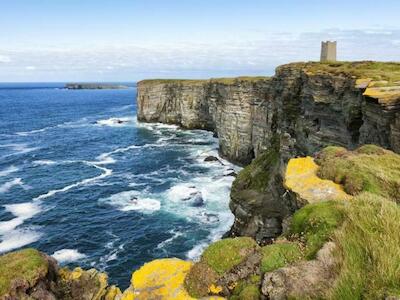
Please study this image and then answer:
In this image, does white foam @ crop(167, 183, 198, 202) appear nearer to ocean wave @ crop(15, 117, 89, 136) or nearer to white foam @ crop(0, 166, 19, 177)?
white foam @ crop(0, 166, 19, 177)

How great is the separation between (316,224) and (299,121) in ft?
109

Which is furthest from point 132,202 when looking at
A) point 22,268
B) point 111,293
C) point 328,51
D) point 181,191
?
point 22,268

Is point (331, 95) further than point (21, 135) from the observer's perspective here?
No

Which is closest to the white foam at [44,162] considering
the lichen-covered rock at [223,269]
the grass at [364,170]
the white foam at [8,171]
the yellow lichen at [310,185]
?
the white foam at [8,171]

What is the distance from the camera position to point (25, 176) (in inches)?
2534

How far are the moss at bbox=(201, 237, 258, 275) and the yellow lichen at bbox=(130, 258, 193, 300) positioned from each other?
3.10 feet

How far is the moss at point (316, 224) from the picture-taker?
10.1m

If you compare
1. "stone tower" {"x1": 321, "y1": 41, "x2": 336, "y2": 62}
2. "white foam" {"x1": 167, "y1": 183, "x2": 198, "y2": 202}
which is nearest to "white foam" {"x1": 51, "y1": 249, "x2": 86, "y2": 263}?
"white foam" {"x1": 167, "y1": 183, "x2": 198, "y2": 202}

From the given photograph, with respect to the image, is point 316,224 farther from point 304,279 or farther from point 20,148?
point 20,148

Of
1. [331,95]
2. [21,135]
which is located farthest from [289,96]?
[21,135]

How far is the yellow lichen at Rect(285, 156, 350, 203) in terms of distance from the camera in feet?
48.5

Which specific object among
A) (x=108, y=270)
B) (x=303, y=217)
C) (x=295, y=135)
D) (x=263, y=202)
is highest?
(x=303, y=217)

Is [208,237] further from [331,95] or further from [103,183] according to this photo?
[103,183]

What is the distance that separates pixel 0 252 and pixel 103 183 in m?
24.7
